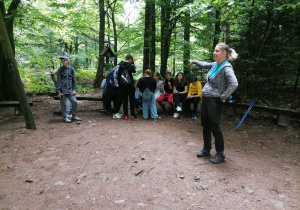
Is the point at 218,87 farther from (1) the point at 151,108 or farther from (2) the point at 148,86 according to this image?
(1) the point at 151,108

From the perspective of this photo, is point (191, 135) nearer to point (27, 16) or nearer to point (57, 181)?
point (57, 181)

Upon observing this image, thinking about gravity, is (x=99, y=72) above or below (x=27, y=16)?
below

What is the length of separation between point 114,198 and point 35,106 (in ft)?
22.7

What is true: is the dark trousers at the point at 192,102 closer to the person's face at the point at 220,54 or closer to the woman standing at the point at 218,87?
the woman standing at the point at 218,87

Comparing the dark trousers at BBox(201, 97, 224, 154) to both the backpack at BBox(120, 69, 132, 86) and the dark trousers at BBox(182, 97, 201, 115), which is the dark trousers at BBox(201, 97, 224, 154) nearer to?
the dark trousers at BBox(182, 97, 201, 115)

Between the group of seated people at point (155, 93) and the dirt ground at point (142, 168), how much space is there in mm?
1077

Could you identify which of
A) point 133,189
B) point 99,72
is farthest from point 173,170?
point 99,72

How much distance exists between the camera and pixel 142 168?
3.15 meters

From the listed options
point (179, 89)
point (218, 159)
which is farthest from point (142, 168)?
point (179, 89)

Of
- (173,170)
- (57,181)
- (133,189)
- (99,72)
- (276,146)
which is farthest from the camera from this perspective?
(99,72)

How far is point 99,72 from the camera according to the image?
1162 cm

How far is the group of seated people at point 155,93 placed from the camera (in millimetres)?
6234

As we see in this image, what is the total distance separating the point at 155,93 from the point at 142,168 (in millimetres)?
3993

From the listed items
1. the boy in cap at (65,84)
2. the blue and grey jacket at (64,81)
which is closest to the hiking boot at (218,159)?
the boy in cap at (65,84)
